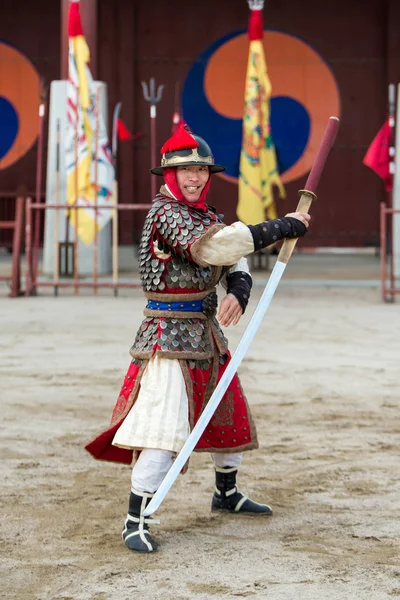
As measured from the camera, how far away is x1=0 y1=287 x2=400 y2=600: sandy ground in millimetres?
3225

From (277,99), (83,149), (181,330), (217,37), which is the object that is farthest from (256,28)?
(181,330)

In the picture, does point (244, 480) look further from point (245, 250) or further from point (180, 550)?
point (245, 250)

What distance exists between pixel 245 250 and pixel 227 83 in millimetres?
15068

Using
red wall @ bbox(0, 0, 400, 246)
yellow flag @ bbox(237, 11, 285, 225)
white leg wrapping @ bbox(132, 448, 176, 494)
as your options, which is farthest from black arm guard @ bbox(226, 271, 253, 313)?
red wall @ bbox(0, 0, 400, 246)

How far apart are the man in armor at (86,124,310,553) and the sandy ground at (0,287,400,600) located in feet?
0.89

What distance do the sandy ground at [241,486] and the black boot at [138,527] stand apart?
0.05m

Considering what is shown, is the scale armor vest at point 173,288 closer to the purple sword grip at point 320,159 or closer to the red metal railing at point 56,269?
the purple sword grip at point 320,159

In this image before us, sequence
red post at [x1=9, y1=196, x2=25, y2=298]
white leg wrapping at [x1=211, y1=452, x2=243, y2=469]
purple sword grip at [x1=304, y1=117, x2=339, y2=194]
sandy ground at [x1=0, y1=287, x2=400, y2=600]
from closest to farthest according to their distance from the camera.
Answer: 1. sandy ground at [x1=0, y1=287, x2=400, y2=600]
2. purple sword grip at [x1=304, y1=117, x2=339, y2=194]
3. white leg wrapping at [x1=211, y1=452, x2=243, y2=469]
4. red post at [x1=9, y1=196, x2=25, y2=298]

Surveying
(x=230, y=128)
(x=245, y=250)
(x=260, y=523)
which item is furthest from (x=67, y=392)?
(x=230, y=128)

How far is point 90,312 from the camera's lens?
992 centimetres

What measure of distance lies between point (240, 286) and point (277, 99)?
1477 cm

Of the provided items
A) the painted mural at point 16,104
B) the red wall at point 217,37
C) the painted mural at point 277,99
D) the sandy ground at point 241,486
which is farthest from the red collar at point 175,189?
the painted mural at point 16,104

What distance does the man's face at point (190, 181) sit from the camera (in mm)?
3652

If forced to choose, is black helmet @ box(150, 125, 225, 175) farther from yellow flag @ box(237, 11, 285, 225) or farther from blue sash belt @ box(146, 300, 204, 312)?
yellow flag @ box(237, 11, 285, 225)
